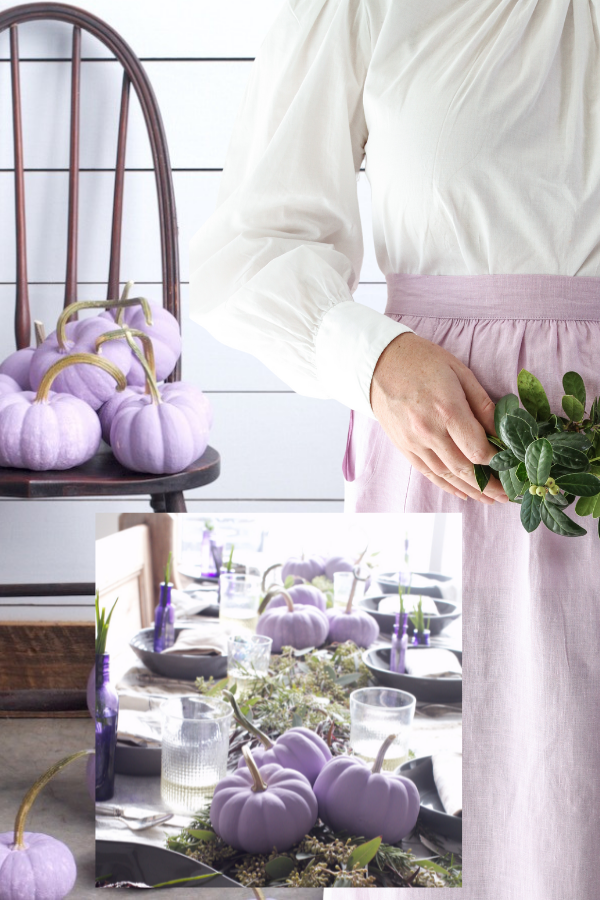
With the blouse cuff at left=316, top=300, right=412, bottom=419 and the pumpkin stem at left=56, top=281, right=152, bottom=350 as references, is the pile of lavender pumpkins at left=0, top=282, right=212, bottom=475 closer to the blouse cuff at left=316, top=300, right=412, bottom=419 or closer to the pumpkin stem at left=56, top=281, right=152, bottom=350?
the pumpkin stem at left=56, top=281, right=152, bottom=350

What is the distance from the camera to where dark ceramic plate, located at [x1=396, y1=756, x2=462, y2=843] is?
0.47m

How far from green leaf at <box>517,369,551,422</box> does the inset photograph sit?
0.25ft

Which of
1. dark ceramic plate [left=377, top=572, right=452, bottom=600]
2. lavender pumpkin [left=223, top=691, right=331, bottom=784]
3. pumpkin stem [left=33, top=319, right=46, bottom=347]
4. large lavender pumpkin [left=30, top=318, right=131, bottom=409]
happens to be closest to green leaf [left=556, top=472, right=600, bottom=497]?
dark ceramic plate [left=377, top=572, right=452, bottom=600]

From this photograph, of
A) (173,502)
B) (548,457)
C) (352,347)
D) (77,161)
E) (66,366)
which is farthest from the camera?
(77,161)

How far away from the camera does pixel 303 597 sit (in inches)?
18.0

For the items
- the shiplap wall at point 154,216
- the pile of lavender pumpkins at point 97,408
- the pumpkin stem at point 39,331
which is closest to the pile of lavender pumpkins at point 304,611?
the pile of lavender pumpkins at point 97,408

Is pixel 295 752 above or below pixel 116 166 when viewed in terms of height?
below

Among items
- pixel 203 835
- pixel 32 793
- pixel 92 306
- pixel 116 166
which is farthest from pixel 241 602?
pixel 116 166

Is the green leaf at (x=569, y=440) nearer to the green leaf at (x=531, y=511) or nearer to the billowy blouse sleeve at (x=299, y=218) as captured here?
the green leaf at (x=531, y=511)

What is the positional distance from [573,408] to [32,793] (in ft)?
1.46

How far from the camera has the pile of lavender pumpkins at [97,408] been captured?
31.5 inches

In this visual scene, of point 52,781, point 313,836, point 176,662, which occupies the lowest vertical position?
point 52,781

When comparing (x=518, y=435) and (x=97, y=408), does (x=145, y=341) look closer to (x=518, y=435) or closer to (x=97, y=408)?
(x=97, y=408)

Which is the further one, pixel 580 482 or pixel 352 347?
pixel 352 347
